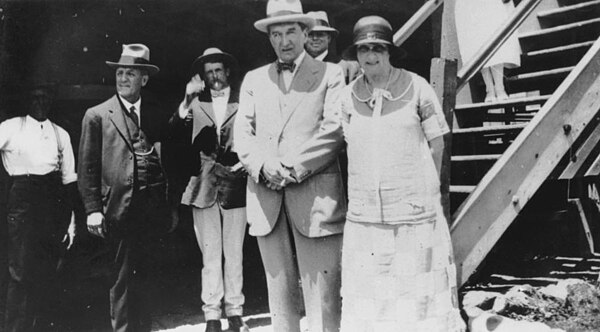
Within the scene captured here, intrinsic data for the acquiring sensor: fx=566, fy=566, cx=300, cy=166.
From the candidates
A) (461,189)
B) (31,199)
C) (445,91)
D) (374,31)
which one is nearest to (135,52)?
(31,199)

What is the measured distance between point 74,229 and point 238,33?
3.01 meters

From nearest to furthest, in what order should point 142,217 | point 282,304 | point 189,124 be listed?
point 282,304 → point 142,217 → point 189,124

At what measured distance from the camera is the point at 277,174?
3086 millimetres

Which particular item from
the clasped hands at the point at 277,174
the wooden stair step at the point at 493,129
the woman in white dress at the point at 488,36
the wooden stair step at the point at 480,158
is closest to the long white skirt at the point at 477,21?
the woman in white dress at the point at 488,36

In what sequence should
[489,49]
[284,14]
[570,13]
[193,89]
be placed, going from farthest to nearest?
[570,13]
[193,89]
[489,49]
[284,14]

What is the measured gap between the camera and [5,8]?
15.1 ft

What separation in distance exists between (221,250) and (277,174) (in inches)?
51.2

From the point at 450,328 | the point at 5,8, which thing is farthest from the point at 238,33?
the point at 450,328

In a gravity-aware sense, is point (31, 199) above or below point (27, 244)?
above

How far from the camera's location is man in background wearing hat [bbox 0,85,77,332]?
156 inches

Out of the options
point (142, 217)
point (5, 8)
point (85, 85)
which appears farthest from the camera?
point (85, 85)

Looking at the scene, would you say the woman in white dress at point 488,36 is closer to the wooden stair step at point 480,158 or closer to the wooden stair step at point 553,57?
the wooden stair step at point 553,57

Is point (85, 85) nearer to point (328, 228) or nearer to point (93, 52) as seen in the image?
point (93, 52)

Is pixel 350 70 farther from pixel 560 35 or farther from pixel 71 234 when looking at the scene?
pixel 560 35
